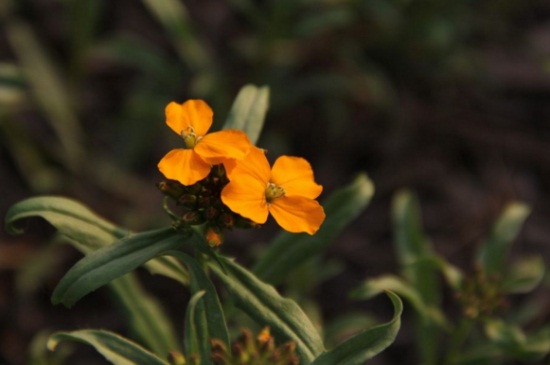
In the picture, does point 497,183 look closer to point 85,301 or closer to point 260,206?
point 85,301

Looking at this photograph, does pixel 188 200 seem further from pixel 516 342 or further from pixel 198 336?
pixel 516 342

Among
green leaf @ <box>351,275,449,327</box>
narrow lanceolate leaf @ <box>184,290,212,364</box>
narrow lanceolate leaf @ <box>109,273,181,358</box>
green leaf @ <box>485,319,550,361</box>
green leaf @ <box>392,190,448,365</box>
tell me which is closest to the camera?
narrow lanceolate leaf @ <box>184,290,212,364</box>

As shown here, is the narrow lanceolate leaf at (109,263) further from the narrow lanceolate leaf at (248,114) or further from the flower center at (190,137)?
the narrow lanceolate leaf at (248,114)

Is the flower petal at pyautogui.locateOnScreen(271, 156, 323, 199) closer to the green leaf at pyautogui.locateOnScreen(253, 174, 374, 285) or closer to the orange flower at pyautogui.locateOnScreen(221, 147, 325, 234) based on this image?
the orange flower at pyautogui.locateOnScreen(221, 147, 325, 234)

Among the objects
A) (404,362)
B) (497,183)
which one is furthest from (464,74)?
(404,362)

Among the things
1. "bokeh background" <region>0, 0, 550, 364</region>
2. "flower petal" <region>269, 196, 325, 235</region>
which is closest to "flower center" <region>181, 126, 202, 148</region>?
"flower petal" <region>269, 196, 325, 235</region>

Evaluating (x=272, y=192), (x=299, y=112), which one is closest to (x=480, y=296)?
(x=272, y=192)

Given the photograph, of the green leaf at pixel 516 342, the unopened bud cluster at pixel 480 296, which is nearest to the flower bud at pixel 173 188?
the unopened bud cluster at pixel 480 296
